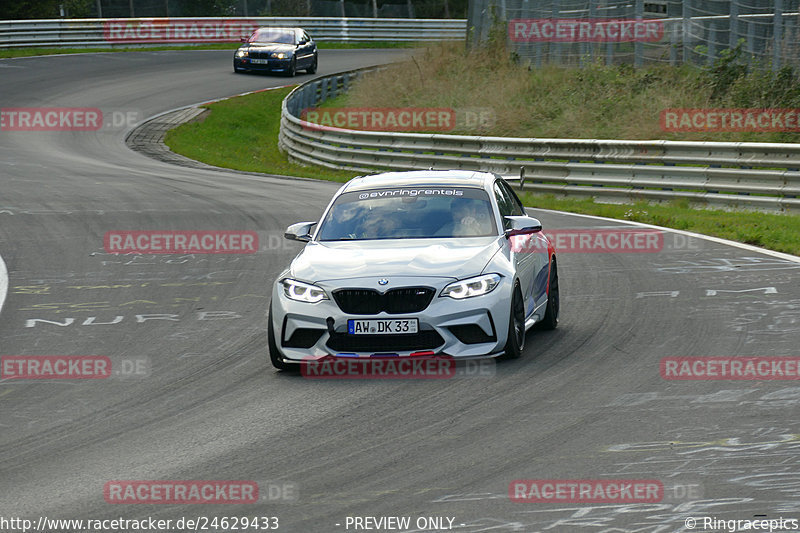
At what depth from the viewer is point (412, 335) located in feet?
28.1

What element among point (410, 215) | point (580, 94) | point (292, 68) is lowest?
point (292, 68)

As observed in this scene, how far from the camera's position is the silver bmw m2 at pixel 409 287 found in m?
8.61

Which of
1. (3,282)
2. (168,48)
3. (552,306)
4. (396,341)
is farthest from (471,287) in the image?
(168,48)

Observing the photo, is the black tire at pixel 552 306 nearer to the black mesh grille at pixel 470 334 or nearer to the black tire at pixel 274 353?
the black mesh grille at pixel 470 334

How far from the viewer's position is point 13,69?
1649 inches

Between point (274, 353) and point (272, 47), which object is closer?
point (274, 353)

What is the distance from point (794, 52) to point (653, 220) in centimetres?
878

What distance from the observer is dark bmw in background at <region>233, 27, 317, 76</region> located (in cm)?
4391

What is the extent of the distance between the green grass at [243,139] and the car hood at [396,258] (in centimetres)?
1644

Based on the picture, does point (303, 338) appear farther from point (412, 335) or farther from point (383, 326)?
point (412, 335)

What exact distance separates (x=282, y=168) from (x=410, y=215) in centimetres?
2045

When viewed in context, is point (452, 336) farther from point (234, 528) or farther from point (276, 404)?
point (234, 528)

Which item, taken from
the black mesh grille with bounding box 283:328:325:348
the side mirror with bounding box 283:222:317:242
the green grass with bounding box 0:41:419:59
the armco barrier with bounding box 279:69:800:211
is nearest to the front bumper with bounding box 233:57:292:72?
the green grass with bounding box 0:41:419:59

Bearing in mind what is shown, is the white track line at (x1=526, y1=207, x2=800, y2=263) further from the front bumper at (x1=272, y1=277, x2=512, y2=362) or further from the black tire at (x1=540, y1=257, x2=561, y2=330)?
the front bumper at (x1=272, y1=277, x2=512, y2=362)
